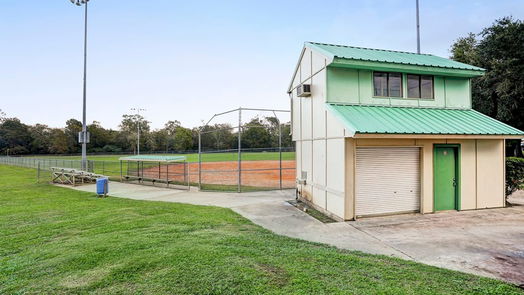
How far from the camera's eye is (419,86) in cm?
924

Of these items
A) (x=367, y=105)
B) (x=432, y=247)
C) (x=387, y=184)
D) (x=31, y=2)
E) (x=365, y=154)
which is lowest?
(x=432, y=247)

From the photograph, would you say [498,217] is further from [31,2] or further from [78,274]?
[31,2]

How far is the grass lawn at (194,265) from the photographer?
331 centimetres

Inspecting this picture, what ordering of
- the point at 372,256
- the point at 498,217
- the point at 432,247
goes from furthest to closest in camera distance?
1. the point at 498,217
2. the point at 432,247
3. the point at 372,256

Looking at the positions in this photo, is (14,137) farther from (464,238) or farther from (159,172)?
(464,238)

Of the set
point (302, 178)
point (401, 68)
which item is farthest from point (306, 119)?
point (401, 68)

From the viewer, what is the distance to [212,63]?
81.8 ft

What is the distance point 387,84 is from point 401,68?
0.65 m

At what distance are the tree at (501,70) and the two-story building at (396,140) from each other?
15221 millimetres

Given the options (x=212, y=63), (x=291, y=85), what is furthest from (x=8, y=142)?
(x=291, y=85)

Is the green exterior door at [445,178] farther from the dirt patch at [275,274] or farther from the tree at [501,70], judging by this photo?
the tree at [501,70]

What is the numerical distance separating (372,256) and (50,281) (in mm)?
5073

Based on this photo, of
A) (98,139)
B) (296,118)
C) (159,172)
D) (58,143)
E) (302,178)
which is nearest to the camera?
(302,178)

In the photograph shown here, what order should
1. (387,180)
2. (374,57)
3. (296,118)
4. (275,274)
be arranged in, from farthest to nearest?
(296,118) < (374,57) < (387,180) < (275,274)
